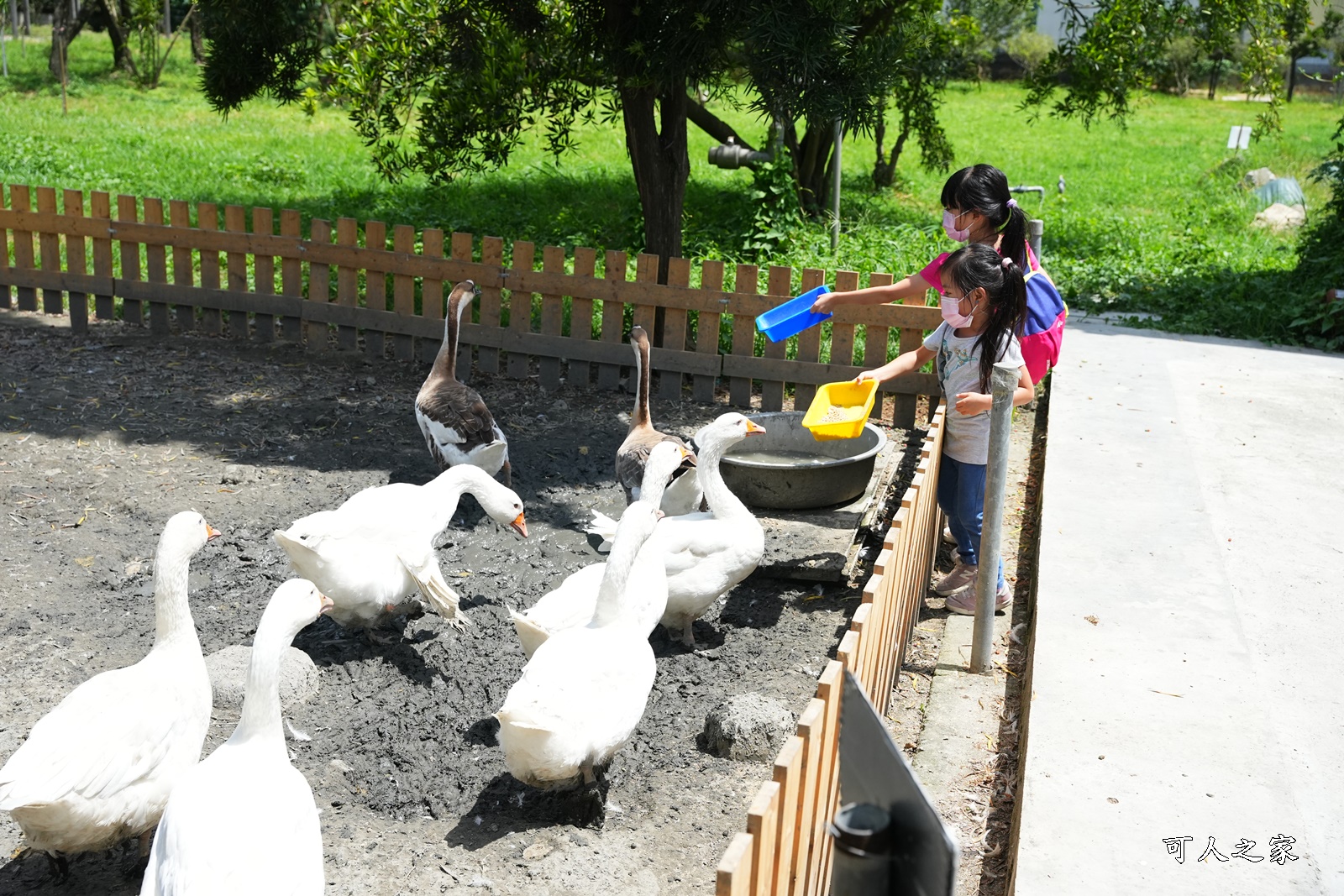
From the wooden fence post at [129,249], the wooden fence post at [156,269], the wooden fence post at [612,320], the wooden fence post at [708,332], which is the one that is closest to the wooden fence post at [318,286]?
the wooden fence post at [156,269]

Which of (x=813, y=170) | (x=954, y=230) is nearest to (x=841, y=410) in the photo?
(x=954, y=230)

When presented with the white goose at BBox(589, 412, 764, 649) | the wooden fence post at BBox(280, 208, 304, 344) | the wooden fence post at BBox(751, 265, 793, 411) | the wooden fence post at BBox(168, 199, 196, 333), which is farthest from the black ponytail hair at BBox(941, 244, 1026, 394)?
the wooden fence post at BBox(168, 199, 196, 333)

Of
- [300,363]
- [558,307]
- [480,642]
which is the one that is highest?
[558,307]

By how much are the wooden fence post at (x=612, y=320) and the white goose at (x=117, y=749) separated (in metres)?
4.91

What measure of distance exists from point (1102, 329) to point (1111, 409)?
2.51 meters

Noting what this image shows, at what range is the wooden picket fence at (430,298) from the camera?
7.85 m

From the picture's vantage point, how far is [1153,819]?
326cm

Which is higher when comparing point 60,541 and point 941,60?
point 941,60

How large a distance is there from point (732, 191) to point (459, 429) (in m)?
9.20

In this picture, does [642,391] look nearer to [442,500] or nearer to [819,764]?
[442,500]

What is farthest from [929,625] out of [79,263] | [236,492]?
[79,263]

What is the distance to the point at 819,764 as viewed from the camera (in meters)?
2.54

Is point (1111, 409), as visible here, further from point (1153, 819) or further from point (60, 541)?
point (60, 541)

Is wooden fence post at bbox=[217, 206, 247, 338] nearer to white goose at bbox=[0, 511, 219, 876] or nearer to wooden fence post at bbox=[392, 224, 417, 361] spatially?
wooden fence post at bbox=[392, 224, 417, 361]
